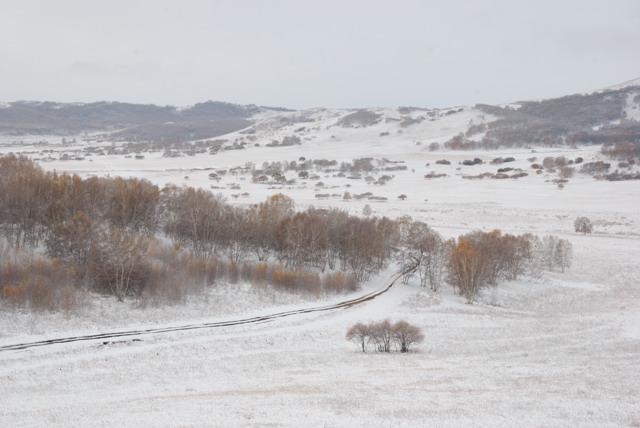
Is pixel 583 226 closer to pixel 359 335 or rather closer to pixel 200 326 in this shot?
pixel 359 335

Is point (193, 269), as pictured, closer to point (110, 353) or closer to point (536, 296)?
point (110, 353)

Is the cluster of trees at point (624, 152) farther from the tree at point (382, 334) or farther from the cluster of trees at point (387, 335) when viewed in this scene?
the tree at point (382, 334)

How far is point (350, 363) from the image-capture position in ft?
72.3

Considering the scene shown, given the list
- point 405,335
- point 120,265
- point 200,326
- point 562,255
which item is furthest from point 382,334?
point 562,255

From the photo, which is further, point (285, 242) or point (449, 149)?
point (449, 149)

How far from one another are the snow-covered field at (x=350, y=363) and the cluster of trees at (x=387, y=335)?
81 cm

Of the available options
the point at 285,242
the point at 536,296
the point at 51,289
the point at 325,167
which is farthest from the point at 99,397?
the point at 325,167

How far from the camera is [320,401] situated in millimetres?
15875

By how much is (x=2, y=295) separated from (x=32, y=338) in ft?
16.8

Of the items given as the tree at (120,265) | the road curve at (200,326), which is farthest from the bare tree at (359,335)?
the tree at (120,265)

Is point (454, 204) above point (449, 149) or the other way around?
the other way around

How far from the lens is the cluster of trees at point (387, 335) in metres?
25.0

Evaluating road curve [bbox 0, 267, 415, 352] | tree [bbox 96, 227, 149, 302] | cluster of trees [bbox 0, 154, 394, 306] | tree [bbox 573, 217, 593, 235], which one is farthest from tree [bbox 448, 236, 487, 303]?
tree [bbox 573, 217, 593, 235]

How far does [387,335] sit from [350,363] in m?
4.31
